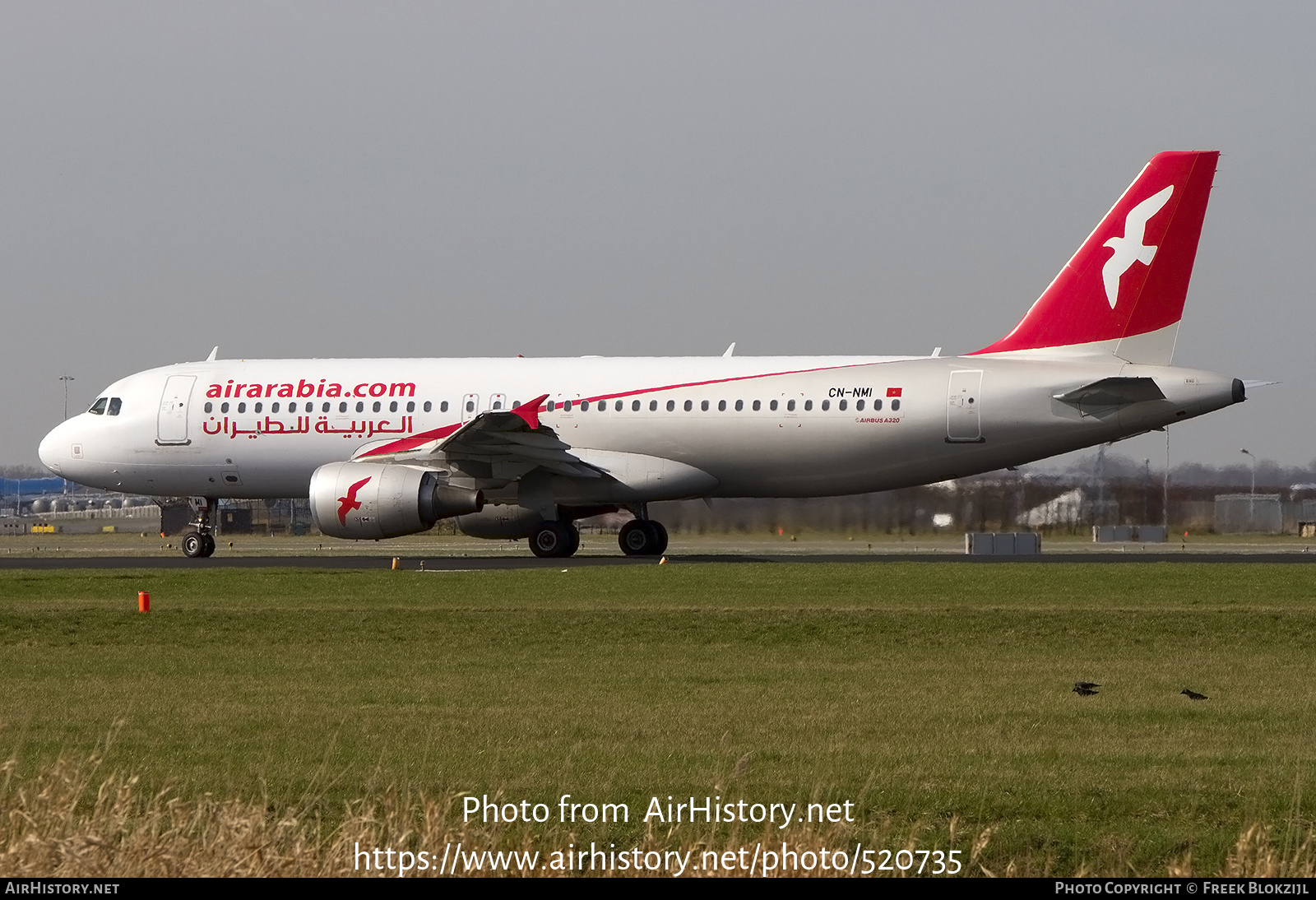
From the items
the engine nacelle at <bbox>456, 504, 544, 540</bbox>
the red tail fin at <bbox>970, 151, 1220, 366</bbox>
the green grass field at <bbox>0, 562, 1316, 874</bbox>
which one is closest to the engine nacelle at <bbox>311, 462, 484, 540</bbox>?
the engine nacelle at <bbox>456, 504, 544, 540</bbox>

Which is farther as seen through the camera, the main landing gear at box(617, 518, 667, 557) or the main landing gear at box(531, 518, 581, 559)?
the main landing gear at box(617, 518, 667, 557)

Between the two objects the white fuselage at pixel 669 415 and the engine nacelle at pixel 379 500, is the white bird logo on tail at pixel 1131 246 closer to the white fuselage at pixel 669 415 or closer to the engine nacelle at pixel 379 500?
the white fuselage at pixel 669 415

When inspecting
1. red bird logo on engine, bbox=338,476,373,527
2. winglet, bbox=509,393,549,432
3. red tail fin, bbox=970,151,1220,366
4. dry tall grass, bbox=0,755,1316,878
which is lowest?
dry tall grass, bbox=0,755,1316,878

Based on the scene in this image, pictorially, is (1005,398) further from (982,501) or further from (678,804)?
(678,804)

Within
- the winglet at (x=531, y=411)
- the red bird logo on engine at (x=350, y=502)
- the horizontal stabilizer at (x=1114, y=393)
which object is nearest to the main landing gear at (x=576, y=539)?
the winglet at (x=531, y=411)

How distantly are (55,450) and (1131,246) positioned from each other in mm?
24090

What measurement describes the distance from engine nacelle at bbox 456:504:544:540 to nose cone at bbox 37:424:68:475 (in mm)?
9798

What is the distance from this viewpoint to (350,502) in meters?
31.3

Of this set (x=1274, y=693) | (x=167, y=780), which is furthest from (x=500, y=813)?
(x=1274, y=693)

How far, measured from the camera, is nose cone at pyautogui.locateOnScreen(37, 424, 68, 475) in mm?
37688

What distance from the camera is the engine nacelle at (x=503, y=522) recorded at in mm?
34562

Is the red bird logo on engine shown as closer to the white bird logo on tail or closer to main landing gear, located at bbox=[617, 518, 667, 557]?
main landing gear, located at bbox=[617, 518, 667, 557]

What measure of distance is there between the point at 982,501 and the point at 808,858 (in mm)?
39986

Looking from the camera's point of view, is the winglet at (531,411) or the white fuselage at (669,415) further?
the winglet at (531,411)
